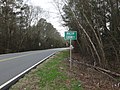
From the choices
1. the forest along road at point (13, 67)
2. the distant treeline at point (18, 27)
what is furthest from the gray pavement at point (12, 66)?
the distant treeline at point (18, 27)

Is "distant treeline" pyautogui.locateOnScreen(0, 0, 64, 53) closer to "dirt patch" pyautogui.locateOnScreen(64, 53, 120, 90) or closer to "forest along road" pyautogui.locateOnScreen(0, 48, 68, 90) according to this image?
"forest along road" pyautogui.locateOnScreen(0, 48, 68, 90)

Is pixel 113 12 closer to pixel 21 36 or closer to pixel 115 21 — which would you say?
pixel 115 21

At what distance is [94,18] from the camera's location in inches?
824

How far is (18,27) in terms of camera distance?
66.7 m

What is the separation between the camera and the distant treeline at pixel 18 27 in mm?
54312

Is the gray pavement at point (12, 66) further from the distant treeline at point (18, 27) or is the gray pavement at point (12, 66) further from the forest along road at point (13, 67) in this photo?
the distant treeline at point (18, 27)

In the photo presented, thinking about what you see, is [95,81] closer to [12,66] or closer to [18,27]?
[12,66]

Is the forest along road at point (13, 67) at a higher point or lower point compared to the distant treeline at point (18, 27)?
lower

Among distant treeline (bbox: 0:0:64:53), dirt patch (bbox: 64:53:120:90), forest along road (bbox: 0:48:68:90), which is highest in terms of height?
distant treeline (bbox: 0:0:64:53)

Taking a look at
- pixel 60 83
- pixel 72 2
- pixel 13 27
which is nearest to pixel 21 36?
pixel 13 27

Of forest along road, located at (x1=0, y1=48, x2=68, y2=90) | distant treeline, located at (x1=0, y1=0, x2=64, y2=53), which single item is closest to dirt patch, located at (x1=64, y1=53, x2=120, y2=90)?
forest along road, located at (x1=0, y1=48, x2=68, y2=90)

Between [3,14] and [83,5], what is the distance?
122ft

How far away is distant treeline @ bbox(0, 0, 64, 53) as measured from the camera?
54.3m

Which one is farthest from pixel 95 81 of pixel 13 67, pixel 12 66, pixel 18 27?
pixel 18 27
